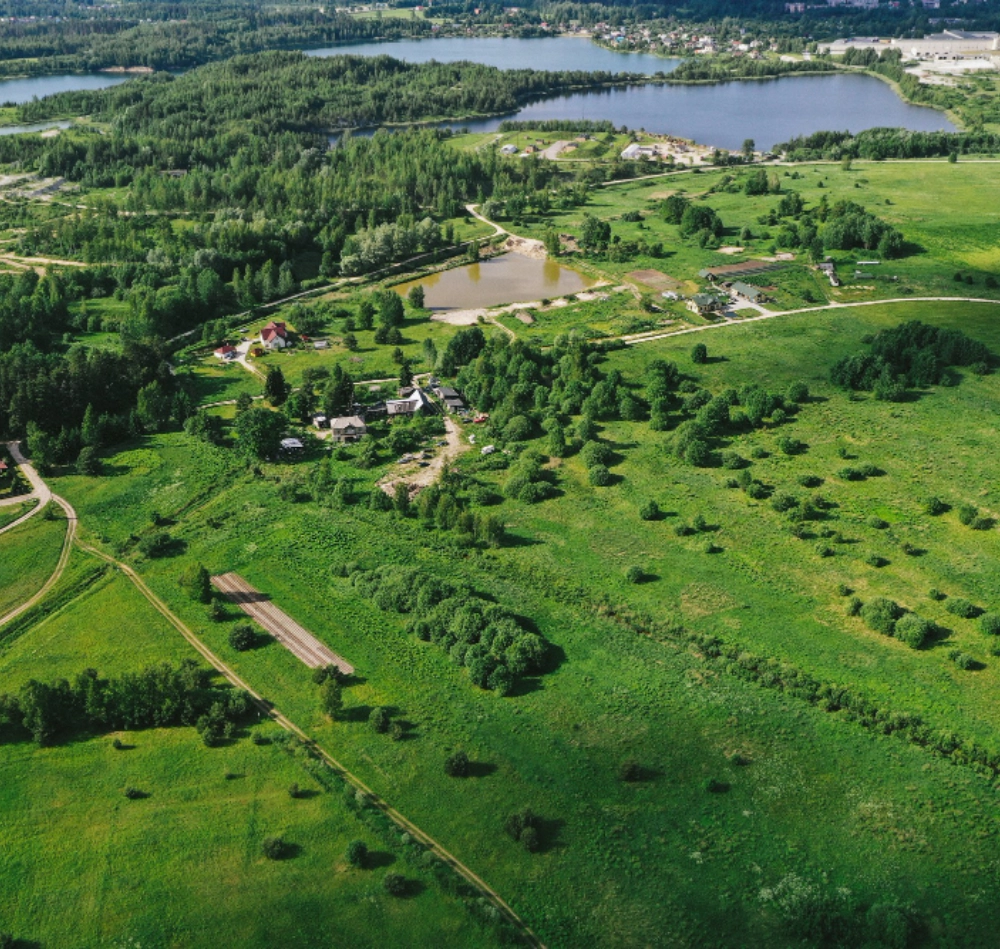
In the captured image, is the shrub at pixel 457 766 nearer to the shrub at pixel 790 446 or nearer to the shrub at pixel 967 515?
the shrub at pixel 967 515

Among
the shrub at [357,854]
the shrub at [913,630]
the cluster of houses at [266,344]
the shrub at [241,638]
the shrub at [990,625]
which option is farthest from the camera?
the cluster of houses at [266,344]

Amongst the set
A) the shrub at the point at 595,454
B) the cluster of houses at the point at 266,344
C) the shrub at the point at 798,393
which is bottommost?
the shrub at the point at 595,454

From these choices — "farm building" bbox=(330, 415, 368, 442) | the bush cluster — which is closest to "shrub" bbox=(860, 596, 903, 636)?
the bush cluster

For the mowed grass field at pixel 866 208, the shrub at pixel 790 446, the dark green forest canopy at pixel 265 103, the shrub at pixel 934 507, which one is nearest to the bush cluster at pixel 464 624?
the shrub at pixel 790 446

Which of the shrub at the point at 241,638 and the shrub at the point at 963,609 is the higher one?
the shrub at the point at 963,609

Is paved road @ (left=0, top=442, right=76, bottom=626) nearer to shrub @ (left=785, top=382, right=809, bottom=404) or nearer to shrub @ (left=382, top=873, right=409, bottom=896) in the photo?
shrub @ (left=382, top=873, right=409, bottom=896)

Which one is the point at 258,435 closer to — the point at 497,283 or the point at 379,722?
the point at 379,722

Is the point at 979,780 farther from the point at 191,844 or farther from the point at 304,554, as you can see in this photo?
the point at 304,554
